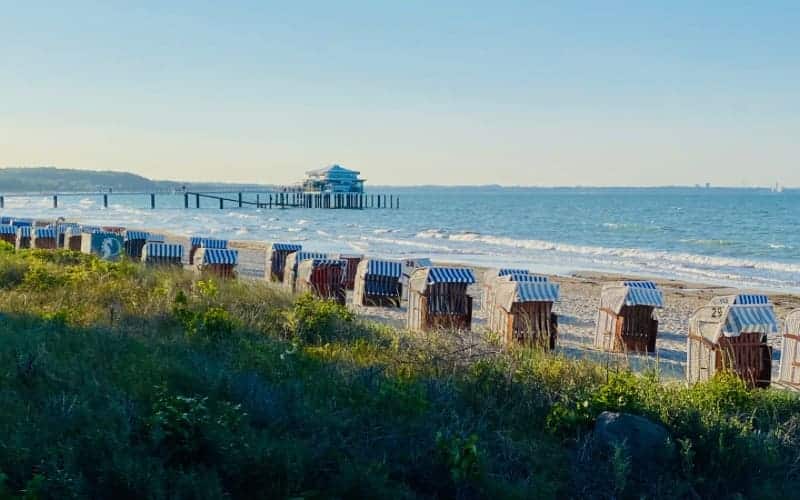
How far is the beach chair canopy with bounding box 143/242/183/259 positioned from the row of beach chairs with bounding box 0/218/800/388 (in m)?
0.02

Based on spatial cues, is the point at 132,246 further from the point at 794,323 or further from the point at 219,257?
the point at 794,323

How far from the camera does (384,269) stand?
16094 mm

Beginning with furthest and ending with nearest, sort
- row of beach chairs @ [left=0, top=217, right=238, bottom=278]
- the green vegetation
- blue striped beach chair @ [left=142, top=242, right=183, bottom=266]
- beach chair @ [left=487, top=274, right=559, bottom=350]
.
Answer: blue striped beach chair @ [left=142, top=242, right=183, bottom=266] < row of beach chairs @ [left=0, top=217, right=238, bottom=278] < beach chair @ [left=487, top=274, right=559, bottom=350] < the green vegetation

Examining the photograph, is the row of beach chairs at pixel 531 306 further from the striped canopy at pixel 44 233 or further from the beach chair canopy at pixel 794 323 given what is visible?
the striped canopy at pixel 44 233

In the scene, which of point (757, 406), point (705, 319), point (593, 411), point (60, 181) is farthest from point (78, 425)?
point (60, 181)

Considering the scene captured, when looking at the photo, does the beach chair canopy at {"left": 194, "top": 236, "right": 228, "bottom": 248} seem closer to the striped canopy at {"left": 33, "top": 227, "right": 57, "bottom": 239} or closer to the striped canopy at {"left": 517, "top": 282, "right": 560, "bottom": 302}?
the striped canopy at {"left": 33, "top": 227, "right": 57, "bottom": 239}

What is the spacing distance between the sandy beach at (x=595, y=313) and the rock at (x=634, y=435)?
2.41 m

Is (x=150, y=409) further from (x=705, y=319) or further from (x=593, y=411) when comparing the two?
(x=705, y=319)

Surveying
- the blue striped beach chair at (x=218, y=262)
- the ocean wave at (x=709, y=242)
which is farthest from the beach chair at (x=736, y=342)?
the ocean wave at (x=709, y=242)

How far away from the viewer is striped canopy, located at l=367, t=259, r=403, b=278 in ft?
52.5

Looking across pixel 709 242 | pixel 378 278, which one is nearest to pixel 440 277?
pixel 378 278

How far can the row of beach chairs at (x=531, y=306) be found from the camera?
9023mm

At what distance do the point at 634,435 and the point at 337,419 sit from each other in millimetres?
2165

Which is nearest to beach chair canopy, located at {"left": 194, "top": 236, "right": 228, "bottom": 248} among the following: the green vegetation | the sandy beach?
the sandy beach
